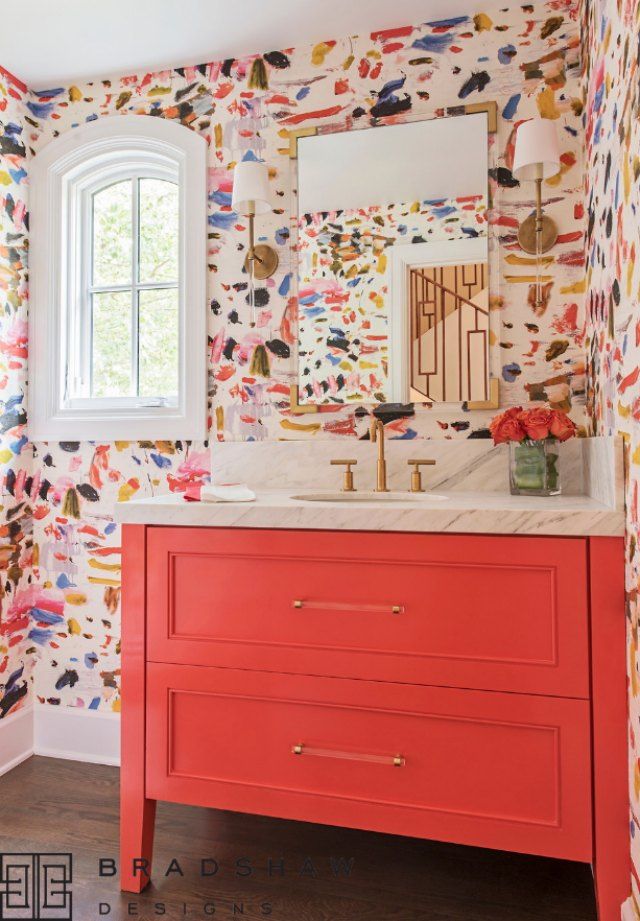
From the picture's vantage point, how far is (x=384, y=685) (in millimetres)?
1420

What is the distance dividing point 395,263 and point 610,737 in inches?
56.5

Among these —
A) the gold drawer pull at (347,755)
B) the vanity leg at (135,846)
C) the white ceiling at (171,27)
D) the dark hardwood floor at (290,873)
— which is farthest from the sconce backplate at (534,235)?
the vanity leg at (135,846)

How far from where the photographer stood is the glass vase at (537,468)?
5.61 feet

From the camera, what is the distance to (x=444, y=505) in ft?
4.70

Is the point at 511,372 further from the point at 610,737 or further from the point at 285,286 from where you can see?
the point at 610,737

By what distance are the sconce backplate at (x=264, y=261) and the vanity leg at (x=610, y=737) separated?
139 cm

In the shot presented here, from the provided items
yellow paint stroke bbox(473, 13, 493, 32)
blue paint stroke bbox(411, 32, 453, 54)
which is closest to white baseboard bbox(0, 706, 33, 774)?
blue paint stroke bbox(411, 32, 453, 54)

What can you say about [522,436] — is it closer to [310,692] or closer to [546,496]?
[546,496]

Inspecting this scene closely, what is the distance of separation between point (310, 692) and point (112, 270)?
5.83 ft

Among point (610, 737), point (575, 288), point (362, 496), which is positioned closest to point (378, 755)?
point (610, 737)

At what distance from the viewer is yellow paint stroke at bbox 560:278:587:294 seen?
192 centimetres

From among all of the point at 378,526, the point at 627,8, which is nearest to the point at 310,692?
the point at 378,526

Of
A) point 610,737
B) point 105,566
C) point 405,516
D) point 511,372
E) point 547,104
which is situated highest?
point 547,104

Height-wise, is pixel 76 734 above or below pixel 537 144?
below
